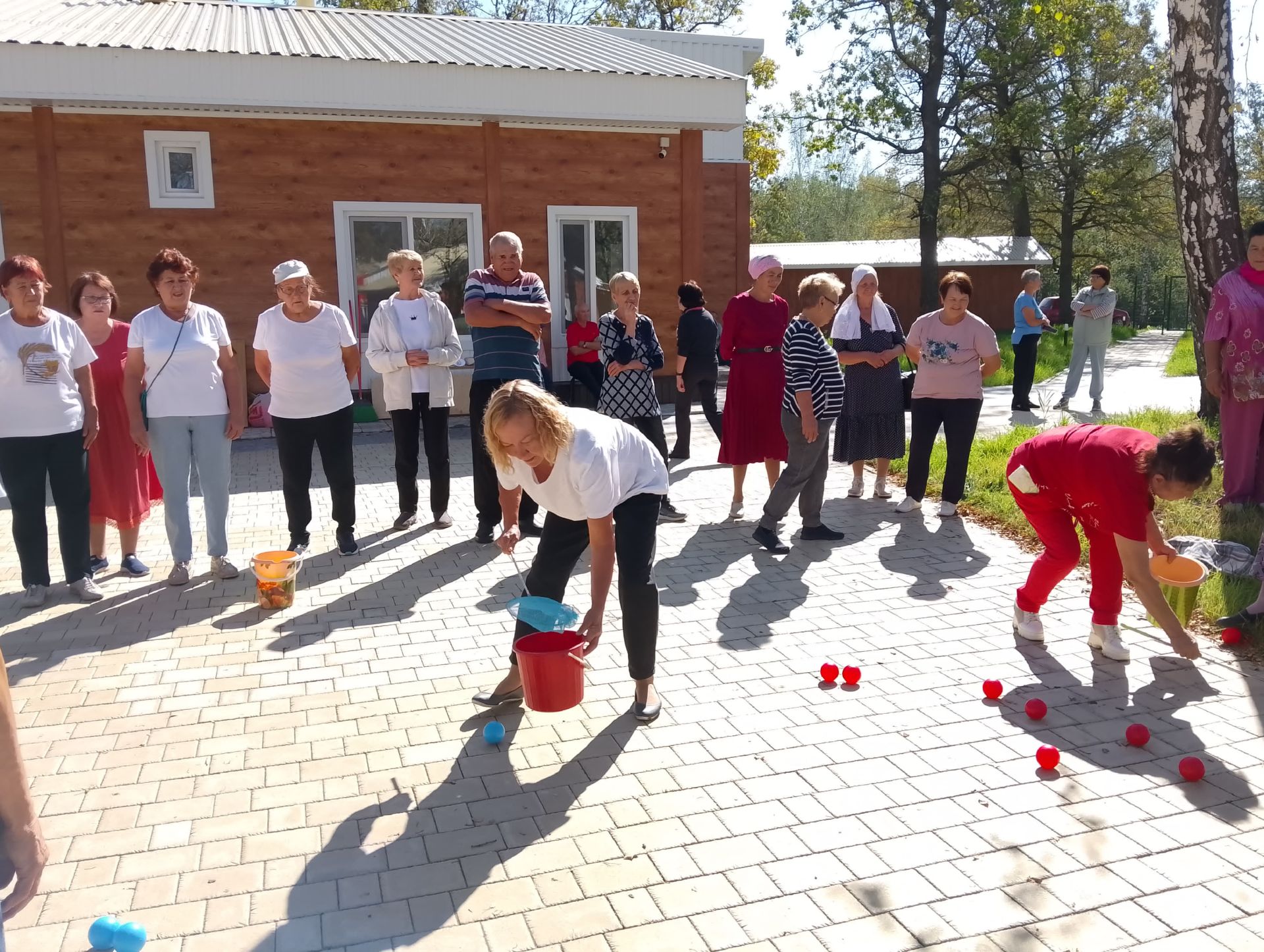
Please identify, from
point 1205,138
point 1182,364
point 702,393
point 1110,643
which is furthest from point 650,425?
point 1182,364

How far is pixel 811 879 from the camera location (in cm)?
321

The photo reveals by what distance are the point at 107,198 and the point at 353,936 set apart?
10.8 metres

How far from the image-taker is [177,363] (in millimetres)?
5914

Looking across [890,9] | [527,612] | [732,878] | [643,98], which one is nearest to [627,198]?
[643,98]

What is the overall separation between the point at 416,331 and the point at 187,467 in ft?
5.88

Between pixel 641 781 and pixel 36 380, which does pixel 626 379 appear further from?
pixel 641 781

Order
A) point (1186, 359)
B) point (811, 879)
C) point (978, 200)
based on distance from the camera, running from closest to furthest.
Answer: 1. point (811, 879)
2. point (1186, 359)
3. point (978, 200)

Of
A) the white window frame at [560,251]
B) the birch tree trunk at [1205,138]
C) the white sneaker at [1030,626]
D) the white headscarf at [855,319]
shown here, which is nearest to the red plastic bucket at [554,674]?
the white sneaker at [1030,626]

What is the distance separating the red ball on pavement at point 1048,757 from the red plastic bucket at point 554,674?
1727 mm

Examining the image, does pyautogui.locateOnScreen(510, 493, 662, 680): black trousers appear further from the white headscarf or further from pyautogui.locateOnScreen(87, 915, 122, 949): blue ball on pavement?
the white headscarf

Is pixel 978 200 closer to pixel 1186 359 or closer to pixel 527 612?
pixel 1186 359

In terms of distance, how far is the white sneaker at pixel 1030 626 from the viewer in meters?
5.21

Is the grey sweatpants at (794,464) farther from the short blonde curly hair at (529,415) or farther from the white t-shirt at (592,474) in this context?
the short blonde curly hair at (529,415)

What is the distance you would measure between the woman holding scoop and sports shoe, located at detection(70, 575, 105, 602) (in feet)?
9.00
